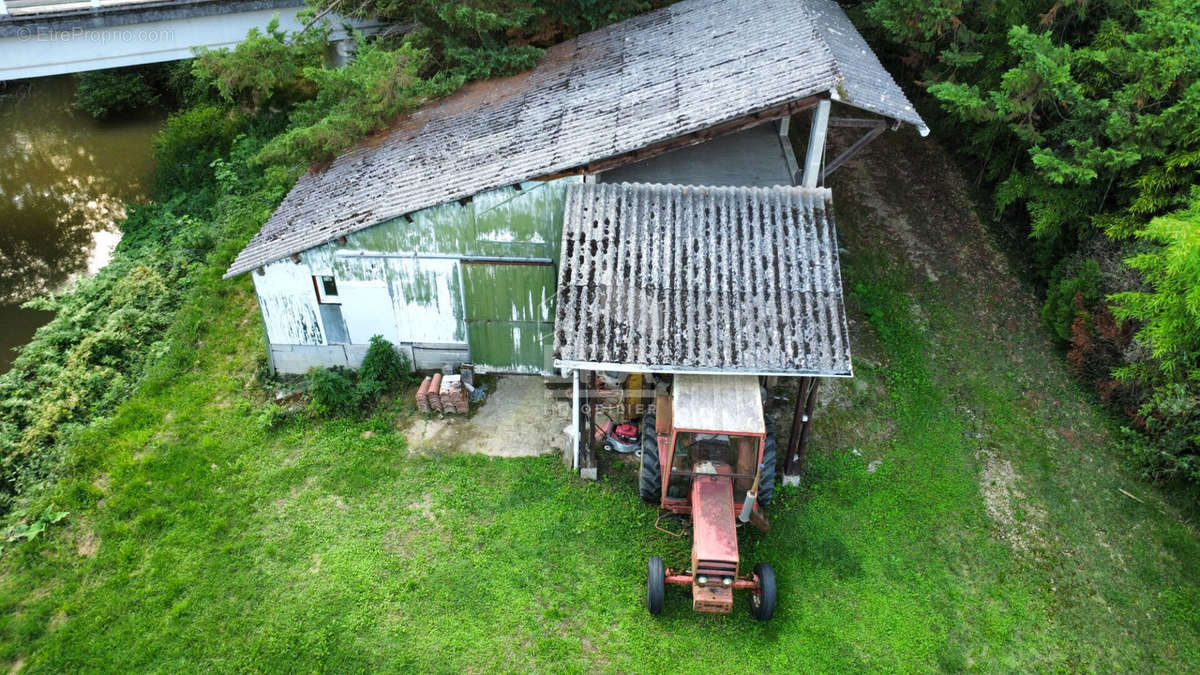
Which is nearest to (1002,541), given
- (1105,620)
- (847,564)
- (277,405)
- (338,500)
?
(1105,620)

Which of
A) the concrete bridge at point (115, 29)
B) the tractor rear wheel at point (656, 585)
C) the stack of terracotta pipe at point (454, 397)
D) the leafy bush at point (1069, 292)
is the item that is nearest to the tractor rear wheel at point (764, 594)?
the tractor rear wheel at point (656, 585)

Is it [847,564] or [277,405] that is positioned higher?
[277,405]

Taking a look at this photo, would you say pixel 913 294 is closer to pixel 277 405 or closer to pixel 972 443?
pixel 972 443

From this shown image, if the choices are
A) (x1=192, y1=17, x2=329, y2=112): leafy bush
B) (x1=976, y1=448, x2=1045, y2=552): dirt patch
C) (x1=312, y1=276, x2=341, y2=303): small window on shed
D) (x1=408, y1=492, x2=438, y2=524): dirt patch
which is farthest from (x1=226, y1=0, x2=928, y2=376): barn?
(x1=976, y1=448, x2=1045, y2=552): dirt patch

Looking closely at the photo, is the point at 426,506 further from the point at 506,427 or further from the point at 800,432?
the point at 800,432

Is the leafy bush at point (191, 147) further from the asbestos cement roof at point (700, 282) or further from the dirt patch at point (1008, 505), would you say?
the dirt patch at point (1008, 505)
